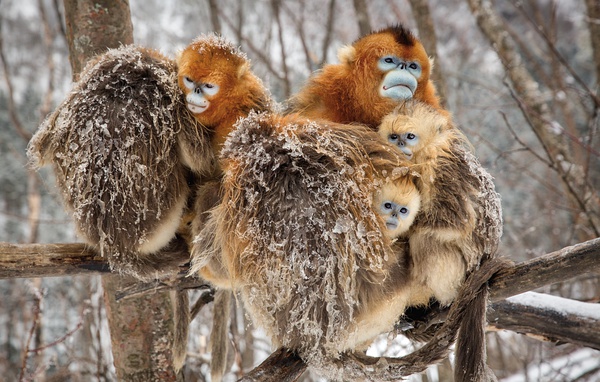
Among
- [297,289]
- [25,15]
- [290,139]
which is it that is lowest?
[297,289]

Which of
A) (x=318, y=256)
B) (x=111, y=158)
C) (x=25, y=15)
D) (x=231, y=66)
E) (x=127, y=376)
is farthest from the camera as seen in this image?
(x=25, y=15)

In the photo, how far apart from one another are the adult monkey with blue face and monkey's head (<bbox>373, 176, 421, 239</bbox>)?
0.52m

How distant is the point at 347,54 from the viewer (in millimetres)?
2721

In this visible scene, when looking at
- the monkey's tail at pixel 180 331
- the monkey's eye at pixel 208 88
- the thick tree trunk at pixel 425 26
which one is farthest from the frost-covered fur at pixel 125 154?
the thick tree trunk at pixel 425 26

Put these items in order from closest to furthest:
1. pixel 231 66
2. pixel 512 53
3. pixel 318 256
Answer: pixel 318 256 < pixel 231 66 < pixel 512 53

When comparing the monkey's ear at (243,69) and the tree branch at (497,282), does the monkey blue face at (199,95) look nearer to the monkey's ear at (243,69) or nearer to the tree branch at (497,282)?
the monkey's ear at (243,69)

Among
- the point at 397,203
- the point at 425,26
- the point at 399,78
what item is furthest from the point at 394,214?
the point at 425,26

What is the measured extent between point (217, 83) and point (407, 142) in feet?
2.72

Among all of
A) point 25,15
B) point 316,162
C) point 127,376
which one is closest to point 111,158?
point 316,162

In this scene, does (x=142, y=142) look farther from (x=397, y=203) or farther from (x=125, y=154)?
(x=397, y=203)

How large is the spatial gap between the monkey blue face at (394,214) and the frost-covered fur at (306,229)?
4 centimetres

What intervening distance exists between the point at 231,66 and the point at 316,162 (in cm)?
76

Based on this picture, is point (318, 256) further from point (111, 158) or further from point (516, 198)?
point (516, 198)

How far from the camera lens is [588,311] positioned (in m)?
2.49
